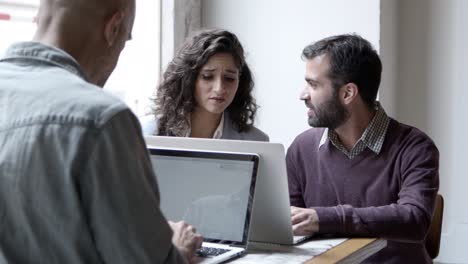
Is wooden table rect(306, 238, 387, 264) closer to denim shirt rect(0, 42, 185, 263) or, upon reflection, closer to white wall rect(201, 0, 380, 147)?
denim shirt rect(0, 42, 185, 263)

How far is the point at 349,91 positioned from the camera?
2467 mm

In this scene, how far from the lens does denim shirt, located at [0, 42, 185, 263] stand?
2.95 ft

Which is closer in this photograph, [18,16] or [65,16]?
[65,16]

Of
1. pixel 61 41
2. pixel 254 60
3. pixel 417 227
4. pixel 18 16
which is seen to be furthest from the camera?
pixel 254 60

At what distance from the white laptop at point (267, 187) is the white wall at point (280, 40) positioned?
1.79 metres

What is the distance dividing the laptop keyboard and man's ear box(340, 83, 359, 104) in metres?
0.98

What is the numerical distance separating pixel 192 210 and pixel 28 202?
836mm

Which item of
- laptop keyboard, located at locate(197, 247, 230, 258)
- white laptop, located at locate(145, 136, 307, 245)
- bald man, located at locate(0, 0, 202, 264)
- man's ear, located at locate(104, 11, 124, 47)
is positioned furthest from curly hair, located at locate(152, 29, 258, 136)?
bald man, located at locate(0, 0, 202, 264)

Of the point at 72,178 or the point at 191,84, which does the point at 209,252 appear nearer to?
the point at 72,178

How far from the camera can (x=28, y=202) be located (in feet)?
3.01

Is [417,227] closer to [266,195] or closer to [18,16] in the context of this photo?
[266,195]

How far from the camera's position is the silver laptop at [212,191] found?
5.55ft

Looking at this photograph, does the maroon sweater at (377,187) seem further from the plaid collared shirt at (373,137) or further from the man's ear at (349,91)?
the man's ear at (349,91)

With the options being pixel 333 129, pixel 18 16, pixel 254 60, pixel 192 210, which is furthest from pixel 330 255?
pixel 254 60
